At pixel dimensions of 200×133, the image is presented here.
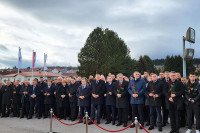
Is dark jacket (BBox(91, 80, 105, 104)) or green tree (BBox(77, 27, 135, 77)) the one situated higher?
green tree (BBox(77, 27, 135, 77))

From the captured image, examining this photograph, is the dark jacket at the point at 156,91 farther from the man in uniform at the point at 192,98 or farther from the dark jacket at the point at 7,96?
the dark jacket at the point at 7,96

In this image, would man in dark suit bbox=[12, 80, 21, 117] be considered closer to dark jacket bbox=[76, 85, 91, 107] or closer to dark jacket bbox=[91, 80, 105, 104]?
dark jacket bbox=[76, 85, 91, 107]

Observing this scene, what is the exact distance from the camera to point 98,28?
39062mm

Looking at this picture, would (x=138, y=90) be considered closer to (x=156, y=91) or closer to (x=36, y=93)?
(x=156, y=91)

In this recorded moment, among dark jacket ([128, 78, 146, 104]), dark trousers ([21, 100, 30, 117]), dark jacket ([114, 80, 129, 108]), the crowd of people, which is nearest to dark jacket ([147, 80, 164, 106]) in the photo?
the crowd of people

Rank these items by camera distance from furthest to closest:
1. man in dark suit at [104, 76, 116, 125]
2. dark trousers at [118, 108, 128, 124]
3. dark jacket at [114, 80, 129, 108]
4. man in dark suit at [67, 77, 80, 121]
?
1. man in dark suit at [67, 77, 80, 121]
2. man in dark suit at [104, 76, 116, 125]
3. dark jacket at [114, 80, 129, 108]
4. dark trousers at [118, 108, 128, 124]

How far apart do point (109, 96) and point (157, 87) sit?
2.27 metres

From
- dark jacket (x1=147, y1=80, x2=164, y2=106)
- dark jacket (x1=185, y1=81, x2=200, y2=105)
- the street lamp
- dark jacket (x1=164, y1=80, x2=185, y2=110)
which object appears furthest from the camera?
the street lamp

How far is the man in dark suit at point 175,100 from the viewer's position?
7.13 meters

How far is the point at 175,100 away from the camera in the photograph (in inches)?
283

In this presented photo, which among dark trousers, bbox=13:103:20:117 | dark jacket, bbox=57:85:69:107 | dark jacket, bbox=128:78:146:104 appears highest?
dark jacket, bbox=128:78:146:104

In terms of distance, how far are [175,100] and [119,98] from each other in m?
2.34

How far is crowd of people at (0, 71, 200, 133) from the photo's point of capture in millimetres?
7242

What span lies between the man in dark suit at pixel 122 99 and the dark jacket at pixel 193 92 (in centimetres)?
242
